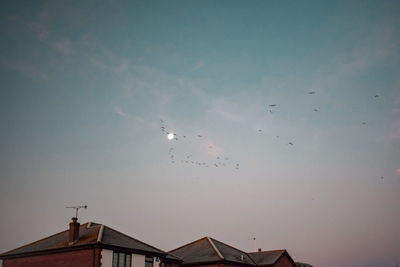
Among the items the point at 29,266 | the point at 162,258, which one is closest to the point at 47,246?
the point at 29,266

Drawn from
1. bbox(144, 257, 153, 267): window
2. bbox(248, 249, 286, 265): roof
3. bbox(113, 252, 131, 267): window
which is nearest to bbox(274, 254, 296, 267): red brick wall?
bbox(248, 249, 286, 265): roof

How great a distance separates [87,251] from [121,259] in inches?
155

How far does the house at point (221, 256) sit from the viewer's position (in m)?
48.8

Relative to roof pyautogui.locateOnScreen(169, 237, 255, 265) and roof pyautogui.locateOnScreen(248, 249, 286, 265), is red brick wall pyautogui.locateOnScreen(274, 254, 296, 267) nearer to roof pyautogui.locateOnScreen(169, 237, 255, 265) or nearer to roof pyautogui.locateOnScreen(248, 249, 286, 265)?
roof pyautogui.locateOnScreen(248, 249, 286, 265)

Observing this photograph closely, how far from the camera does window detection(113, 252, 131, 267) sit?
37094mm

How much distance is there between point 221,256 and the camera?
48.5 m

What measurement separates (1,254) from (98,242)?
48.2 ft

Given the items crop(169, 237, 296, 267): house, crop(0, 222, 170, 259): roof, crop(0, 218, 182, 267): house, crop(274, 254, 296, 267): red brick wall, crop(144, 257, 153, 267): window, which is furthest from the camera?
crop(274, 254, 296, 267): red brick wall

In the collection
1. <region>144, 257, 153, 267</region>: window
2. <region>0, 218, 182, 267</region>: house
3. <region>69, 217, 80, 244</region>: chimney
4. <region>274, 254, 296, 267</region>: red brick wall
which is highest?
<region>69, 217, 80, 244</region>: chimney

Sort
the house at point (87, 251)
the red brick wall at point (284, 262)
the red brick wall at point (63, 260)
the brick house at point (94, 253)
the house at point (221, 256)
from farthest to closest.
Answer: the red brick wall at point (284, 262) → the house at point (221, 256) → the brick house at point (94, 253) → the house at point (87, 251) → the red brick wall at point (63, 260)

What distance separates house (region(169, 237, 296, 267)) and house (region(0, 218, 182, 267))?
7.49 m

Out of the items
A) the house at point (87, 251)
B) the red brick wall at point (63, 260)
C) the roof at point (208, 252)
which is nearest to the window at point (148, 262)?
the house at point (87, 251)

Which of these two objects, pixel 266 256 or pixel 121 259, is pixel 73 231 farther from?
pixel 266 256

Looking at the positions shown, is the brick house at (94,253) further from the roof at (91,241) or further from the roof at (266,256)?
the roof at (266,256)
